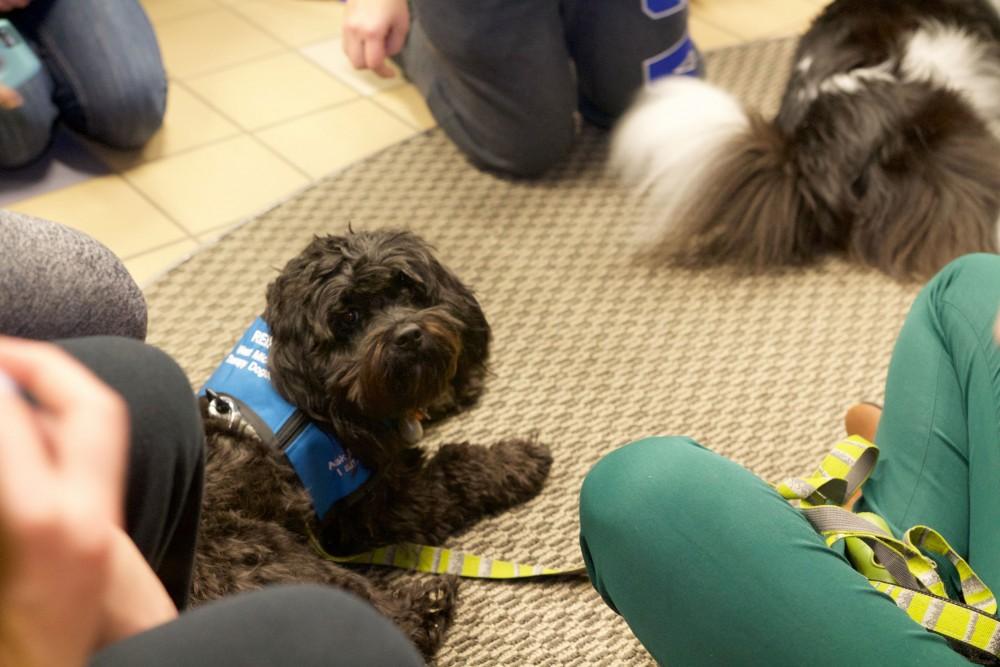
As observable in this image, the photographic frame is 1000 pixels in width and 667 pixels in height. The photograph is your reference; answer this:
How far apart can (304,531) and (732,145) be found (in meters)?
1.14

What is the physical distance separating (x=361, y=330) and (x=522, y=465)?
1.13ft

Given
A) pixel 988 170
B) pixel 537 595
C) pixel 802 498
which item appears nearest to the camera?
pixel 802 498

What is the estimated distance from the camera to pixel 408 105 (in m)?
2.47

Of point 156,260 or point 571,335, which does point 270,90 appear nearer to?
point 156,260

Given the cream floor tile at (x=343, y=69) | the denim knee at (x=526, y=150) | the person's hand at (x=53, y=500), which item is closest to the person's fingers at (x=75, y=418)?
the person's hand at (x=53, y=500)

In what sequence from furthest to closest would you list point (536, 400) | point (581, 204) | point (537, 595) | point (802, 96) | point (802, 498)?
point (581, 204)
point (802, 96)
point (536, 400)
point (537, 595)
point (802, 498)

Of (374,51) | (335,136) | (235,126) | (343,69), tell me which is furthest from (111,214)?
(343,69)

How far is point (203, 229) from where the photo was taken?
80.6 inches

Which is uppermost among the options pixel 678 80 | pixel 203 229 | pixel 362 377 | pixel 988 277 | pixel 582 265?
pixel 988 277

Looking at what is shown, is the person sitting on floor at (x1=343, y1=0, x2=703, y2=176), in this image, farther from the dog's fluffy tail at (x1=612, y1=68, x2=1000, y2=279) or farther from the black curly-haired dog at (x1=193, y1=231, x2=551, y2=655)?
the black curly-haired dog at (x1=193, y1=231, x2=551, y2=655)

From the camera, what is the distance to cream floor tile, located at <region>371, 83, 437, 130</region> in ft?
7.88

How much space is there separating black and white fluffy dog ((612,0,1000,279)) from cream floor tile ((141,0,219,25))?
159cm

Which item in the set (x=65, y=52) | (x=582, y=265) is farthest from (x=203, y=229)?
(x=582, y=265)

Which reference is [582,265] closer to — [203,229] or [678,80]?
[678,80]
